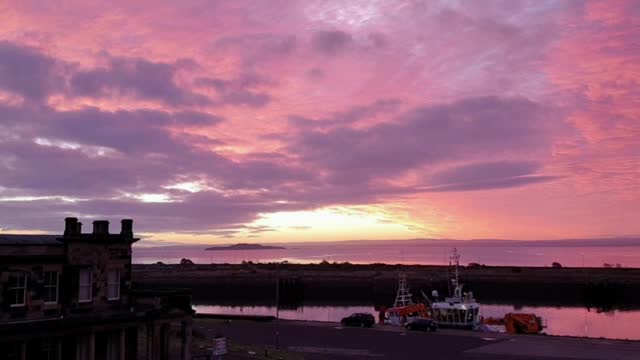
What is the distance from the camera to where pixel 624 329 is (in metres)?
83.8

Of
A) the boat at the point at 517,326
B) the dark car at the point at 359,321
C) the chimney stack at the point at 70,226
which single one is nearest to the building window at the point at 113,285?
the chimney stack at the point at 70,226

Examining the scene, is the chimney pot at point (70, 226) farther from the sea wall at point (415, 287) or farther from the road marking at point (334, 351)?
the sea wall at point (415, 287)

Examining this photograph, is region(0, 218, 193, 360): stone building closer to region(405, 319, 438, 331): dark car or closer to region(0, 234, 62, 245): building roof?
region(0, 234, 62, 245): building roof

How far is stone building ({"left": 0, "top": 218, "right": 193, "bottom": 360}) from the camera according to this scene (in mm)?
29922

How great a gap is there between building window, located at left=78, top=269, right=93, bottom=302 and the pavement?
50.9 ft

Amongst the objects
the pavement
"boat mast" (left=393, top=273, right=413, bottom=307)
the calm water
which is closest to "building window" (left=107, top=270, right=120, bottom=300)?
the pavement

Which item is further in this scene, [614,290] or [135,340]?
[614,290]

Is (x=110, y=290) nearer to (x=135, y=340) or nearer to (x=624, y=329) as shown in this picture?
(x=135, y=340)

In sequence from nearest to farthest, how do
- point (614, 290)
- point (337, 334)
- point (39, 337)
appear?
point (39, 337) < point (337, 334) < point (614, 290)

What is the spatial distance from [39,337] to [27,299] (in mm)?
1910

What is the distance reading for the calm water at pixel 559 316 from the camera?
81250 millimetres

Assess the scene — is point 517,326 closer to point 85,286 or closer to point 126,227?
point 126,227

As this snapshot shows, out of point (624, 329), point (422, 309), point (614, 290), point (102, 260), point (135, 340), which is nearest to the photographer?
point (102, 260)

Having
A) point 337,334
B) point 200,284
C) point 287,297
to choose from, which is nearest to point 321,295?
point 287,297
